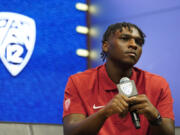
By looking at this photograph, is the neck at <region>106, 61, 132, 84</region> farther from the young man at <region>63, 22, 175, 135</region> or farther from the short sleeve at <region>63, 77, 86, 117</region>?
the short sleeve at <region>63, 77, 86, 117</region>

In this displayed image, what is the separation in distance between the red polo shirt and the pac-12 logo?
1204mm

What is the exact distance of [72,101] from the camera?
169 cm

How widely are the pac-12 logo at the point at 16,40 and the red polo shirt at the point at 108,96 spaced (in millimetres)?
1204

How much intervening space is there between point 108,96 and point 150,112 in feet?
1.12

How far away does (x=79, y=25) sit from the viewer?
3.24 meters

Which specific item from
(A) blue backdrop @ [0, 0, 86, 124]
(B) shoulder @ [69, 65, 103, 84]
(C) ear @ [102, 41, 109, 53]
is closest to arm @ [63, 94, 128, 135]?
(B) shoulder @ [69, 65, 103, 84]

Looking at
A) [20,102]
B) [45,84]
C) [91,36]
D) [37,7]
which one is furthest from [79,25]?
[20,102]

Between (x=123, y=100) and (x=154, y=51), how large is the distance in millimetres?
1602

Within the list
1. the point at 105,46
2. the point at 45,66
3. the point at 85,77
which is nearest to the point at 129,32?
the point at 105,46

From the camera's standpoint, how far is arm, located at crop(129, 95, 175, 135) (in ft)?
4.38

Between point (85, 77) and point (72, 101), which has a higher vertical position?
point (85, 77)

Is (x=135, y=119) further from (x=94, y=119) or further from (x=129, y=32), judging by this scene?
(x=129, y=32)

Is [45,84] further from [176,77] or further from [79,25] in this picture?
[176,77]

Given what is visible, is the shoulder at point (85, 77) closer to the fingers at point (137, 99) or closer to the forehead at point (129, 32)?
the forehead at point (129, 32)
